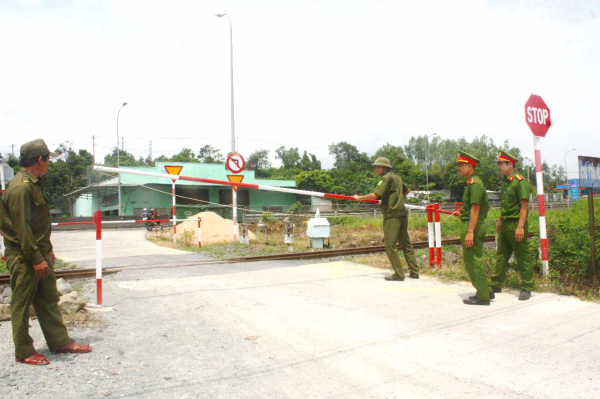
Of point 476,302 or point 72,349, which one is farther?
point 476,302

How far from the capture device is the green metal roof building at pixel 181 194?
3897cm

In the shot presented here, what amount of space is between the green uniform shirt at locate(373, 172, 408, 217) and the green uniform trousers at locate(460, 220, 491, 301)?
1.51m

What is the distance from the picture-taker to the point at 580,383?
3176mm

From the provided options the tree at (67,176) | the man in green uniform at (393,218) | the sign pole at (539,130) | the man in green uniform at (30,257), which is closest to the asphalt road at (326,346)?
the man in green uniform at (30,257)

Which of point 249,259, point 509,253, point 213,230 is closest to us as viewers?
point 509,253

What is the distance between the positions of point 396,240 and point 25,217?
530 cm

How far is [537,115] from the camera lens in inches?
A: 277

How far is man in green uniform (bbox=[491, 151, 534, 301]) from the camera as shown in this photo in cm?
578

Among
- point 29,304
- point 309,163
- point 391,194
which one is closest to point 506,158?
point 391,194

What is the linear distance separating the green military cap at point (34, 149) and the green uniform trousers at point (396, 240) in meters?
4.91

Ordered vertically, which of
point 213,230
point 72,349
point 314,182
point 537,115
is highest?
point 314,182

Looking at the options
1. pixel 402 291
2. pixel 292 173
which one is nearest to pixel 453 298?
pixel 402 291

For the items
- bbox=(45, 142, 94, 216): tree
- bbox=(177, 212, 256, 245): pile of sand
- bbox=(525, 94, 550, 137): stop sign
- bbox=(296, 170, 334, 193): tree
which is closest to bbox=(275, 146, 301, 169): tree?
bbox=(296, 170, 334, 193): tree

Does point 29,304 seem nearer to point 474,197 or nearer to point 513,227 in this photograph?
point 474,197
